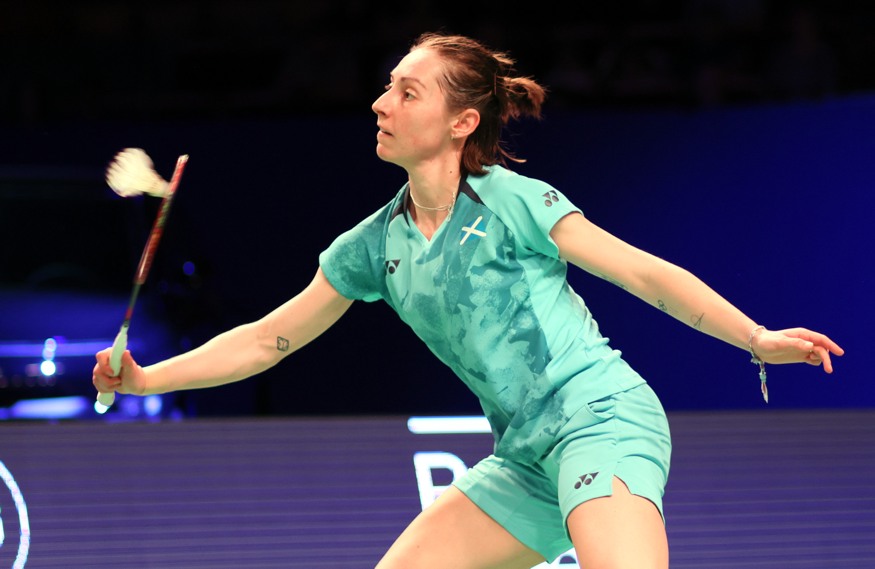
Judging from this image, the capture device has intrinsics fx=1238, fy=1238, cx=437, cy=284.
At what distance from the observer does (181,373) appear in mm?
2309

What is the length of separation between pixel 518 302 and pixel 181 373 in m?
0.65

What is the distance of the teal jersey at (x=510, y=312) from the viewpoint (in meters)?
2.16

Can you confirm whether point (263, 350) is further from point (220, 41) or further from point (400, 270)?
point (220, 41)

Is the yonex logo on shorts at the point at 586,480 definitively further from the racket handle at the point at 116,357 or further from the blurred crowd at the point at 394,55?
the blurred crowd at the point at 394,55

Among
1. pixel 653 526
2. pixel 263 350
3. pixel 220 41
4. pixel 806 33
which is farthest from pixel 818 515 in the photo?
pixel 220 41

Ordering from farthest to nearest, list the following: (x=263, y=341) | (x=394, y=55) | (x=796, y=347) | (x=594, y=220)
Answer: (x=394, y=55) → (x=594, y=220) → (x=263, y=341) → (x=796, y=347)

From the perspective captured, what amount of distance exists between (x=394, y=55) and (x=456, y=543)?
10.9 feet

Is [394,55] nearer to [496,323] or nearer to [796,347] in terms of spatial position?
[496,323]

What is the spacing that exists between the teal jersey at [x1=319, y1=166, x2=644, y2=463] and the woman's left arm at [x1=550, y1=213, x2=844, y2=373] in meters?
0.05

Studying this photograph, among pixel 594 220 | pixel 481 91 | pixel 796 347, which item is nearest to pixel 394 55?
pixel 594 220

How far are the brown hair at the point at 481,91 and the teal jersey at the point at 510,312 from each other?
5.0 inches

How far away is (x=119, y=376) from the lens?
222 cm

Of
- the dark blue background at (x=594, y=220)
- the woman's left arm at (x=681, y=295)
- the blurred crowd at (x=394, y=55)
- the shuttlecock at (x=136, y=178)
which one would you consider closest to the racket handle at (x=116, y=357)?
the shuttlecock at (x=136, y=178)

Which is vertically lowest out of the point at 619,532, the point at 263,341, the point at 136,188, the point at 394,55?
the point at 619,532
